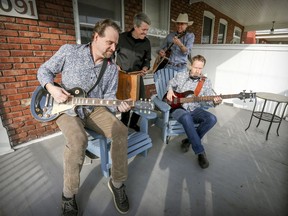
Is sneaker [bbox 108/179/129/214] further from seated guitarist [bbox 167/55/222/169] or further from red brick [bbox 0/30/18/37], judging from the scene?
red brick [bbox 0/30/18/37]

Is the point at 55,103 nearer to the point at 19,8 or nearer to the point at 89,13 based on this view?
the point at 19,8

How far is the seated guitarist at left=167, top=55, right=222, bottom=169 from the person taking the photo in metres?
2.04

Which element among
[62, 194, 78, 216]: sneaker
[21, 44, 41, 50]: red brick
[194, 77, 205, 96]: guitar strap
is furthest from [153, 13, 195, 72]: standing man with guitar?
[62, 194, 78, 216]: sneaker

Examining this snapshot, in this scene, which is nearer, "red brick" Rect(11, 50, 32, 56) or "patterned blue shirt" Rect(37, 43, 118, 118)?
"patterned blue shirt" Rect(37, 43, 118, 118)

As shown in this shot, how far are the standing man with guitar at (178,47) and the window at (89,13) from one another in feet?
3.62

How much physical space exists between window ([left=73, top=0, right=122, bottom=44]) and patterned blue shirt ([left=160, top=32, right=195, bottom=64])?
1060 millimetres

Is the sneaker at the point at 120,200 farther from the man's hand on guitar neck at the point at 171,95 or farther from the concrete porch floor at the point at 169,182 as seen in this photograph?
the man's hand on guitar neck at the point at 171,95

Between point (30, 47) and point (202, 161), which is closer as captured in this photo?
point (202, 161)

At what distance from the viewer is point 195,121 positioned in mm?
2258

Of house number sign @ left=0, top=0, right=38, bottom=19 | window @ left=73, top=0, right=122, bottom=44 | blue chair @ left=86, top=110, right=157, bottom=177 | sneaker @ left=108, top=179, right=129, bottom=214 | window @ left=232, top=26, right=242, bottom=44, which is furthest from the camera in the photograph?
window @ left=232, top=26, right=242, bottom=44

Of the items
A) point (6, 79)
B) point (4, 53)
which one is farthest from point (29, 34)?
point (6, 79)

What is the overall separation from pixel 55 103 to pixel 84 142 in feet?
1.70

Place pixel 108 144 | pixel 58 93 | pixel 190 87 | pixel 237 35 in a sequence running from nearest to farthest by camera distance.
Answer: pixel 58 93 < pixel 108 144 < pixel 190 87 < pixel 237 35

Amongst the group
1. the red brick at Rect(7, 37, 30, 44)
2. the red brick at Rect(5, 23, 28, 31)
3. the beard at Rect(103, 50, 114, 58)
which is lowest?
the beard at Rect(103, 50, 114, 58)
